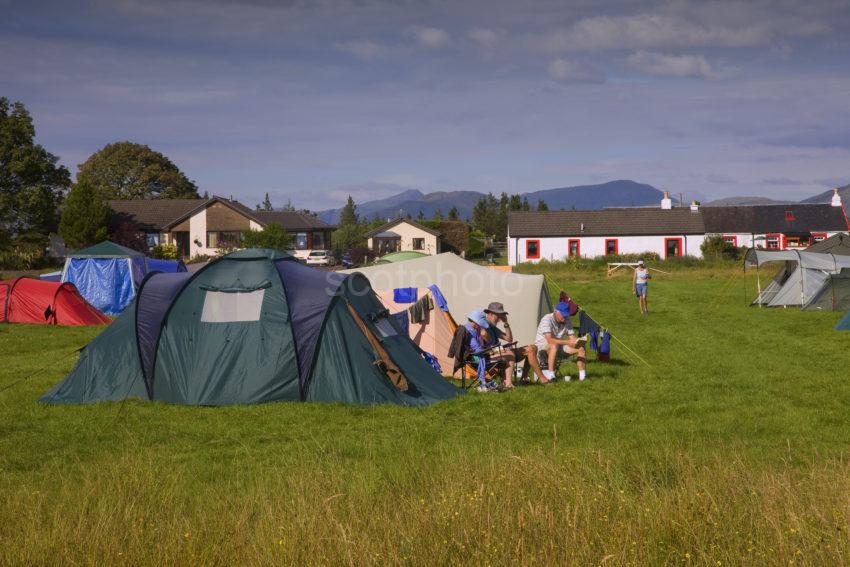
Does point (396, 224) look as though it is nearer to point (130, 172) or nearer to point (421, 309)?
point (130, 172)

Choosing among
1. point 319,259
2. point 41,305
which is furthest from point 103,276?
point 319,259

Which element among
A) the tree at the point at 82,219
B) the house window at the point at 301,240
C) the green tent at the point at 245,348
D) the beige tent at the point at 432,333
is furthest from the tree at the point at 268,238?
the green tent at the point at 245,348

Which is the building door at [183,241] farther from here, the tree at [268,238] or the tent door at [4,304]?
the tent door at [4,304]

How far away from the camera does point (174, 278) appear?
12516 mm

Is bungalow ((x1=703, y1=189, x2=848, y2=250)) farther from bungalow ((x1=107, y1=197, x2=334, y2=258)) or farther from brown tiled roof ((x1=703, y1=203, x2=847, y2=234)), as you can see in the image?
bungalow ((x1=107, y1=197, x2=334, y2=258))

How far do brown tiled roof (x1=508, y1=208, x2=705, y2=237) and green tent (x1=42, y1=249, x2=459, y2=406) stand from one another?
1807 inches

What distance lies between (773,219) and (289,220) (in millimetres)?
34905

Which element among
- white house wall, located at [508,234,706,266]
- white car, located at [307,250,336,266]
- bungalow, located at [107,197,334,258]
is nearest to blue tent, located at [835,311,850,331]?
white house wall, located at [508,234,706,266]

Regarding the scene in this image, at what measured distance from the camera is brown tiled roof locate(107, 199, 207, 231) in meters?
62.9

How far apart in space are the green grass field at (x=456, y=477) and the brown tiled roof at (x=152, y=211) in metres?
50.9

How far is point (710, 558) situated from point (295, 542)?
2.44 m

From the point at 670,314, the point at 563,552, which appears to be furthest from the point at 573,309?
the point at 670,314

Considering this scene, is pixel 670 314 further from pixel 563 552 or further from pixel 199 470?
pixel 563 552

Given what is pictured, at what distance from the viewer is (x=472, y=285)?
17281 mm
